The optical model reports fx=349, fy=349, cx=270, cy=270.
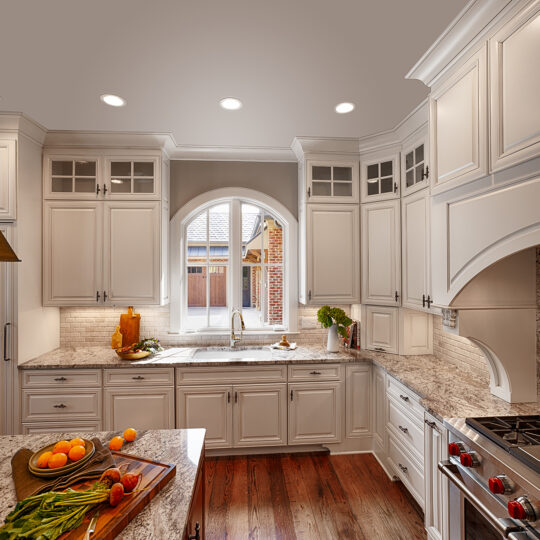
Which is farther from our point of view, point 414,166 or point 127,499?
point 414,166

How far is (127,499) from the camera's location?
1131 mm

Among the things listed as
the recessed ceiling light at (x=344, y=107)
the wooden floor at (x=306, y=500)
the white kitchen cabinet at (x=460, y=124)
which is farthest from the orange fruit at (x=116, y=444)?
the recessed ceiling light at (x=344, y=107)

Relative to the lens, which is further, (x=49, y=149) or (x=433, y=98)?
(x=49, y=149)

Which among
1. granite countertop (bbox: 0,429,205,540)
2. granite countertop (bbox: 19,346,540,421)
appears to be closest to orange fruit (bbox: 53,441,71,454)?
granite countertop (bbox: 0,429,205,540)

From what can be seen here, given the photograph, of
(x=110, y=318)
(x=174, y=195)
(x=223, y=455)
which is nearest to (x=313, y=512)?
(x=223, y=455)

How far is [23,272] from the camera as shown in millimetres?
2820

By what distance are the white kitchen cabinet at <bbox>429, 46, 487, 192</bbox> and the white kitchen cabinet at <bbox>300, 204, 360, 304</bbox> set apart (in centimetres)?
127

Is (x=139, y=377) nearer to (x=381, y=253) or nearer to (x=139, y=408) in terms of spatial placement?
(x=139, y=408)

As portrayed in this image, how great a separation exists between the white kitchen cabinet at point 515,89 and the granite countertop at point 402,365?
4.10 ft

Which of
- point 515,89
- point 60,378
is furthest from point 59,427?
point 515,89

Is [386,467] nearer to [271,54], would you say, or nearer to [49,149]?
[271,54]

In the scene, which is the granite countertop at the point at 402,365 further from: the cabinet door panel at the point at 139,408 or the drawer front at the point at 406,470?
the drawer front at the point at 406,470

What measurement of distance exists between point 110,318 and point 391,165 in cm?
300

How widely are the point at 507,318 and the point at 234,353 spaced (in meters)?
2.28
